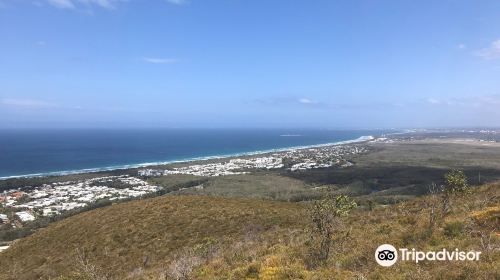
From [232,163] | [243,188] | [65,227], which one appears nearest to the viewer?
[65,227]

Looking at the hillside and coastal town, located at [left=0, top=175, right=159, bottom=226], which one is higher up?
the hillside

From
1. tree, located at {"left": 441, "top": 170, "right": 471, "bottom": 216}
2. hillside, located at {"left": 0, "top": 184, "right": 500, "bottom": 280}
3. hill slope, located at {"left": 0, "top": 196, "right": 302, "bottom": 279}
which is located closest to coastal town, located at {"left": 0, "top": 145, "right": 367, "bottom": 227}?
hill slope, located at {"left": 0, "top": 196, "right": 302, "bottom": 279}

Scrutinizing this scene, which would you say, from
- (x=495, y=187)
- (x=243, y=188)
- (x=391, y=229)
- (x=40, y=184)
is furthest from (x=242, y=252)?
(x=40, y=184)

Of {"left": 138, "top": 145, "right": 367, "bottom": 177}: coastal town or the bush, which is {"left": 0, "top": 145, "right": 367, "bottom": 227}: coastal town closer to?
{"left": 138, "top": 145, "right": 367, "bottom": 177}: coastal town

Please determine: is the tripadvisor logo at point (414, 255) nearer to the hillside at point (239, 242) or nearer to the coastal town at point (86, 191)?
the hillside at point (239, 242)

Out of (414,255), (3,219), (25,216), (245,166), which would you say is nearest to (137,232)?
(414,255)

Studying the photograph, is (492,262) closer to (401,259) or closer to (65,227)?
(401,259)
